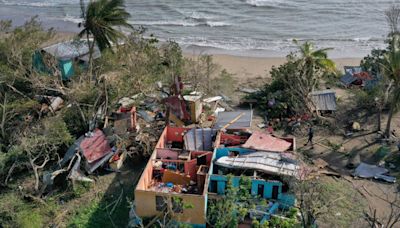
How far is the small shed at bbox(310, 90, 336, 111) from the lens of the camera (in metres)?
28.4

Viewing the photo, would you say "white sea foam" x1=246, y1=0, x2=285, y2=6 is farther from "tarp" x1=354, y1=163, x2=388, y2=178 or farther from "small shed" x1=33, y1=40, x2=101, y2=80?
"tarp" x1=354, y1=163, x2=388, y2=178

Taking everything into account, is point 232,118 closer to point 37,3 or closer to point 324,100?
point 324,100

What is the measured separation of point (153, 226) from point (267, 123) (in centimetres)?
1130

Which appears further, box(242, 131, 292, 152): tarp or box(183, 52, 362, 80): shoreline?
box(183, 52, 362, 80): shoreline

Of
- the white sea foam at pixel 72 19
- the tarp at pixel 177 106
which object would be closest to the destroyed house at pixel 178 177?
the tarp at pixel 177 106

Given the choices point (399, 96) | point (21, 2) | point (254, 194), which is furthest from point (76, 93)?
point (21, 2)

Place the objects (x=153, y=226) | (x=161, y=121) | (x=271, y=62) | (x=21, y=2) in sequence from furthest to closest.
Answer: (x=21, y=2)
(x=271, y=62)
(x=161, y=121)
(x=153, y=226)

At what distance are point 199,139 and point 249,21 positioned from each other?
3002cm

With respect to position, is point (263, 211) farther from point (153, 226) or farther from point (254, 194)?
point (153, 226)

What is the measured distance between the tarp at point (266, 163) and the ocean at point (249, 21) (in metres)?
21.9

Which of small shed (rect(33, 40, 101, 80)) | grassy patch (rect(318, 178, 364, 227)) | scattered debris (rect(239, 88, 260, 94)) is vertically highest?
small shed (rect(33, 40, 101, 80))

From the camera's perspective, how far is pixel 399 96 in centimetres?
2528

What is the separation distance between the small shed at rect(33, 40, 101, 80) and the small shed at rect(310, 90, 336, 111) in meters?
15.0

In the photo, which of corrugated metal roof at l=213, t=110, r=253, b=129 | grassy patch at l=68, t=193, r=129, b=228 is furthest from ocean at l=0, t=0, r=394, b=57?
grassy patch at l=68, t=193, r=129, b=228
